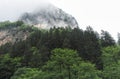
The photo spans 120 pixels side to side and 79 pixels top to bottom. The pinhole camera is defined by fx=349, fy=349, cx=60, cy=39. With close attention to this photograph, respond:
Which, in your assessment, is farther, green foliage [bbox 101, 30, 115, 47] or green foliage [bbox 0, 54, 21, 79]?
green foliage [bbox 101, 30, 115, 47]

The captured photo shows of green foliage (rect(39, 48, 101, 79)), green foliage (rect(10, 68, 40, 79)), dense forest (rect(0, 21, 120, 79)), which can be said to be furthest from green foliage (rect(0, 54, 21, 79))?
green foliage (rect(39, 48, 101, 79))

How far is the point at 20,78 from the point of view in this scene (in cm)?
7981

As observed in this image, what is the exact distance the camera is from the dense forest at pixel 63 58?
252 ft

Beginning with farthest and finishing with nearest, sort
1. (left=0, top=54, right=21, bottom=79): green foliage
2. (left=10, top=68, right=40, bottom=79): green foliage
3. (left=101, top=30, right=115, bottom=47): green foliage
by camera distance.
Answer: (left=101, top=30, right=115, bottom=47): green foliage, (left=0, top=54, right=21, bottom=79): green foliage, (left=10, top=68, right=40, bottom=79): green foliage

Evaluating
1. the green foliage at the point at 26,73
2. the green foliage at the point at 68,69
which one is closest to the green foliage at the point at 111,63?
the green foliage at the point at 68,69

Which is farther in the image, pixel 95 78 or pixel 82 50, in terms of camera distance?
pixel 82 50

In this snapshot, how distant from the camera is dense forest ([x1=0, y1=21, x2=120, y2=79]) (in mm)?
76875

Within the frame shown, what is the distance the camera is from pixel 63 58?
7688cm

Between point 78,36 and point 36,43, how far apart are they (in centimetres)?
1462

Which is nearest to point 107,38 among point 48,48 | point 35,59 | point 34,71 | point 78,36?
point 78,36

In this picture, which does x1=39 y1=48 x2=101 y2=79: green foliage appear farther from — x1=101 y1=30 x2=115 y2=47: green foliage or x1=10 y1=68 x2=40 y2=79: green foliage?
x1=101 y1=30 x2=115 y2=47: green foliage

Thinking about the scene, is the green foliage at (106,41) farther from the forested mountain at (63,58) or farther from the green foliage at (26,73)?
the green foliage at (26,73)

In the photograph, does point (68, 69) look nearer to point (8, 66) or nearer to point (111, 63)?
point (111, 63)

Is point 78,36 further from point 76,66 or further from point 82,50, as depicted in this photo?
point 76,66
